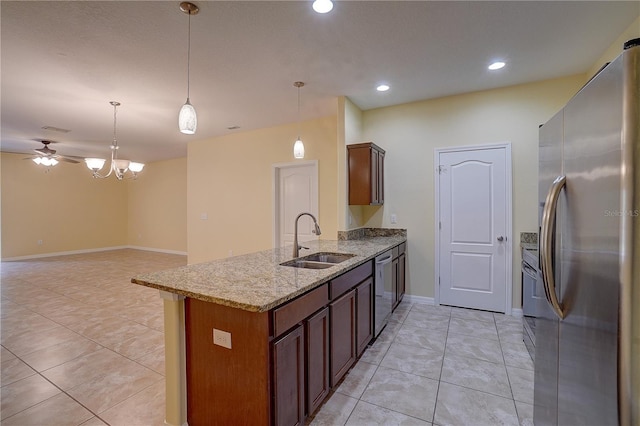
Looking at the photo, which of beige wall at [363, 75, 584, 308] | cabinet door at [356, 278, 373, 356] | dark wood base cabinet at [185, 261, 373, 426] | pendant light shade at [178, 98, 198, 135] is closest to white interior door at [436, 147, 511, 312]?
beige wall at [363, 75, 584, 308]

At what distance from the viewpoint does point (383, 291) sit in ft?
9.66

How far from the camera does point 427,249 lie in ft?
12.6

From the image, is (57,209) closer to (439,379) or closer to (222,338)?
(222,338)

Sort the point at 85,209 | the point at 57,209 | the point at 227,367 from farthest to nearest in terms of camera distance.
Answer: the point at 85,209 → the point at 57,209 → the point at 227,367

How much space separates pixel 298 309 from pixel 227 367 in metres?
0.47

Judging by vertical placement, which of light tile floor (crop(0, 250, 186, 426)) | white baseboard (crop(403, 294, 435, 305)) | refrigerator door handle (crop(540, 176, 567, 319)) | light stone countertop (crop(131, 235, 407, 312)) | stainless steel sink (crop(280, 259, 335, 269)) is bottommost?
light tile floor (crop(0, 250, 186, 426))

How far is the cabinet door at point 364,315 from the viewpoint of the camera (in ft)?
7.74

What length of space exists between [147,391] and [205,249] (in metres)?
4.05

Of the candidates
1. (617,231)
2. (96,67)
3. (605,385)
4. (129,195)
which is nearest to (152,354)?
(96,67)

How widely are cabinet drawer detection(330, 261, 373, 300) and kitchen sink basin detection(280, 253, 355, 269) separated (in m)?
0.20

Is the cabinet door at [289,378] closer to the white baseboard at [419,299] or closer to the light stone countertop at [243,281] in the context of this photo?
the light stone countertop at [243,281]

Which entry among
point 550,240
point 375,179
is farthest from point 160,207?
point 550,240

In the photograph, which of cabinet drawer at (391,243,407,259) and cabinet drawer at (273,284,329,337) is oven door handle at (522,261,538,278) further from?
cabinet drawer at (273,284,329,337)

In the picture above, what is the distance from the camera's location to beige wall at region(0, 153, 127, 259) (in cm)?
707
